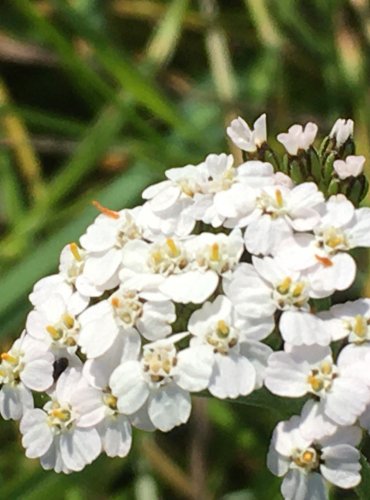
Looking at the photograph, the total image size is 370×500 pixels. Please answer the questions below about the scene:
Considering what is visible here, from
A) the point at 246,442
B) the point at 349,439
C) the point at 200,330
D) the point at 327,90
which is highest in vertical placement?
the point at 200,330

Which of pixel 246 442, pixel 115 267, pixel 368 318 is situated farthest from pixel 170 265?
pixel 246 442

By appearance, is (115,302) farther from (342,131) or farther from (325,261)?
(342,131)

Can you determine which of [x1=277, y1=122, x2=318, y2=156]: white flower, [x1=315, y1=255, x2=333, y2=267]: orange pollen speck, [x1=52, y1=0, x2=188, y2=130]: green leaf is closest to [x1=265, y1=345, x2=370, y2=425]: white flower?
[x1=315, y1=255, x2=333, y2=267]: orange pollen speck

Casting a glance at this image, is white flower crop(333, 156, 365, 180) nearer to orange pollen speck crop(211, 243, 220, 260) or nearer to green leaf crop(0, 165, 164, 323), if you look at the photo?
orange pollen speck crop(211, 243, 220, 260)

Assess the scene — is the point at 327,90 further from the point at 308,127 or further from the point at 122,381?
the point at 122,381

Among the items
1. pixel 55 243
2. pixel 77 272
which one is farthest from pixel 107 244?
pixel 55 243

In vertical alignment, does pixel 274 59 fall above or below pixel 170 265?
below

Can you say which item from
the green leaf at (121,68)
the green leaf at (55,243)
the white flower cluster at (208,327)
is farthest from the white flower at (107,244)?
the green leaf at (121,68)
